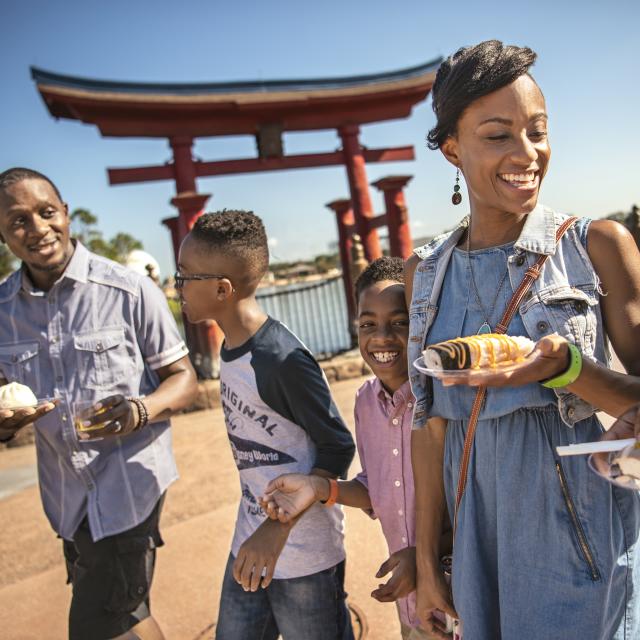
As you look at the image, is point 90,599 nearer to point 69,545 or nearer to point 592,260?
point 69,545

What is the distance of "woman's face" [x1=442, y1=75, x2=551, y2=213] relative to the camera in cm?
138

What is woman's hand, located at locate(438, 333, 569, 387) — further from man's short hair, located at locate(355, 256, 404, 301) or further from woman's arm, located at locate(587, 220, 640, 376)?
man's short hair, located at locate(355, 256, 404, 301)

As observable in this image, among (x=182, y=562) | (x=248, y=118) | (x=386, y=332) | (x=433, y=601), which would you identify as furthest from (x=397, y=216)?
(x=433, y=601)

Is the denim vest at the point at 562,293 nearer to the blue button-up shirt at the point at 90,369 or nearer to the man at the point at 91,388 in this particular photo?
the man at the point at 91,388

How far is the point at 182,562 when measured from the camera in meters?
3.64

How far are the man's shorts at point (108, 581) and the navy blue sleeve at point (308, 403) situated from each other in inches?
32.5

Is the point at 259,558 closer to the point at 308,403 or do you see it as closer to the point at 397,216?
the point at 308,403

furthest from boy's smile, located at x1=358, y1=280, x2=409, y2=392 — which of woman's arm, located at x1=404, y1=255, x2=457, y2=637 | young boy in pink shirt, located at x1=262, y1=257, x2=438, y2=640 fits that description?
woman's arm, located at x1=404, y1=255, x2=457, y2=637

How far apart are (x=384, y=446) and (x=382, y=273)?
55 cm

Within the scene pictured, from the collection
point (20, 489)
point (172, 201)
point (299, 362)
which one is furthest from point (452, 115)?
point (172, 201)

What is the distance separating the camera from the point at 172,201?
8.41 metres

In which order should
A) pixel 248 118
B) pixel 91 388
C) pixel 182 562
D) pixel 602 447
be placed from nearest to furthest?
pixel 602 447
pixel 91 388
pixel 182 562
pixel 248 118

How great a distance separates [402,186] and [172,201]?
135 inches

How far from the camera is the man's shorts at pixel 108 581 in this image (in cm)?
220
